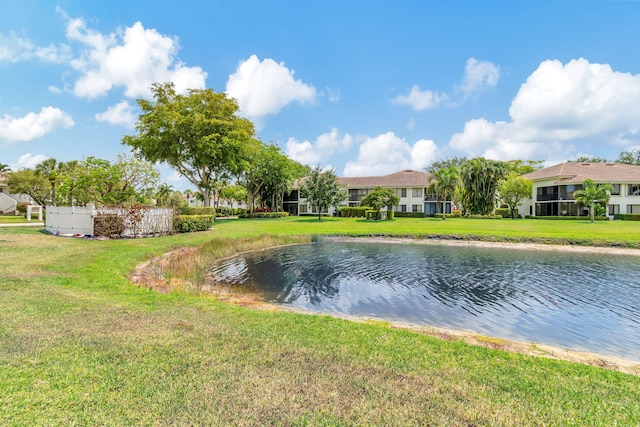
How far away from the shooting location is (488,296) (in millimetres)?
10859

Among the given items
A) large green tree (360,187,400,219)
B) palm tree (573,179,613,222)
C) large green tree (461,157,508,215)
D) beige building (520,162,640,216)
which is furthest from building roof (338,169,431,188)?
palm tree (573,179,613,222)

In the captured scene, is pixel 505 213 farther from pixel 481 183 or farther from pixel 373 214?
pixel 373 214

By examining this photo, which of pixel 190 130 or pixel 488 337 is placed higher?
pixel 190 130

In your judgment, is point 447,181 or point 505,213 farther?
point 505,213

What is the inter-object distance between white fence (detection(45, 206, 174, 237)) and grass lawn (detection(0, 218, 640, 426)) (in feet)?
46.2

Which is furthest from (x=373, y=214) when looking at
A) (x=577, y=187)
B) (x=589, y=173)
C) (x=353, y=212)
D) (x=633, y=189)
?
(x=633, y=189)

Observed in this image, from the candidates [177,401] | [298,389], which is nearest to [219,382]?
[177,401]

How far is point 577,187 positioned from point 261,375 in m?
58.7

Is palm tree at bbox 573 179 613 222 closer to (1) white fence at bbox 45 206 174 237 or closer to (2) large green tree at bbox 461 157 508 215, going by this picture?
(2) large green tree at bbox 461 157 508 215

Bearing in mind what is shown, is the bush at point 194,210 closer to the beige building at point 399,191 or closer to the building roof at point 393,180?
the beige building at point 399,191

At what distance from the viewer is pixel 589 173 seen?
51.2 metres

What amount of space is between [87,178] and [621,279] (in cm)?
3218

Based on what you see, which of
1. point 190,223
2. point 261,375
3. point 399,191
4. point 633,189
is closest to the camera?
point 261,375

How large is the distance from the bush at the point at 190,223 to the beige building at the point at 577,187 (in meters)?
47.5
